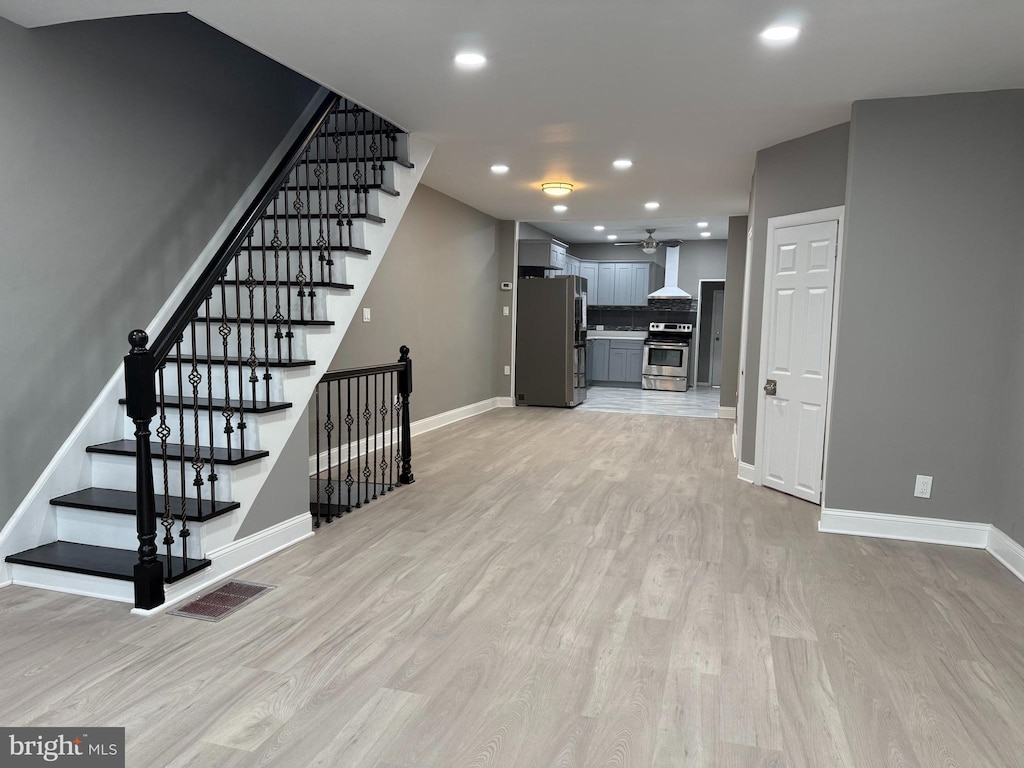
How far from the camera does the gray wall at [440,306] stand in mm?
6180

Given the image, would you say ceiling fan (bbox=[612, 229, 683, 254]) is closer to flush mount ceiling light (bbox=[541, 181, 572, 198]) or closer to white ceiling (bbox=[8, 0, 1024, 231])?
flush mount ceiling light (bbox=[541, 181, 572, 198])

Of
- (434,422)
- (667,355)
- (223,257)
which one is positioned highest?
(223,257)

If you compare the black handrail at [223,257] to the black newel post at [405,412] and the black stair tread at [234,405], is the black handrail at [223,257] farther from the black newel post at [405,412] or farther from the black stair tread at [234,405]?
the black newel post at [405,412]

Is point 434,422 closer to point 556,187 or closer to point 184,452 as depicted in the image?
point 556,187

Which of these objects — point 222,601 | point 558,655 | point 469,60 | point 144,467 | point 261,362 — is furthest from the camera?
point 261,362

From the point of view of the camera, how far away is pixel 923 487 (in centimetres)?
394

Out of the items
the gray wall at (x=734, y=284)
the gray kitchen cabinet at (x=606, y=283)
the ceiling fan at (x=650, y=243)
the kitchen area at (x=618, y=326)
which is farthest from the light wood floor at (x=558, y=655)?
the gray kitchen cabinet at (x=606, y=283)

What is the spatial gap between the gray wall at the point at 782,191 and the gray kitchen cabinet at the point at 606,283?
7.07m

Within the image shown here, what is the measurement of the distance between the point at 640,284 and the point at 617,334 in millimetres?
1030

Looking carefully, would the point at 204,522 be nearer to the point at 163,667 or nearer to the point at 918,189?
the point at 163,667

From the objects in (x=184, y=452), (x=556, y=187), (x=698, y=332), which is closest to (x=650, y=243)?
(x=698, y=332)

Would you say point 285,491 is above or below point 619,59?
below

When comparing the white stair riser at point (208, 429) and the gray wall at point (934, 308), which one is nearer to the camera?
the white stair riser at point (208, 429)

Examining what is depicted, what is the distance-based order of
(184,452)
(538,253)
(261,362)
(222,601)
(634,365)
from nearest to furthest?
(222,601), (184,452), (261,362), (538,253), (634,365)
